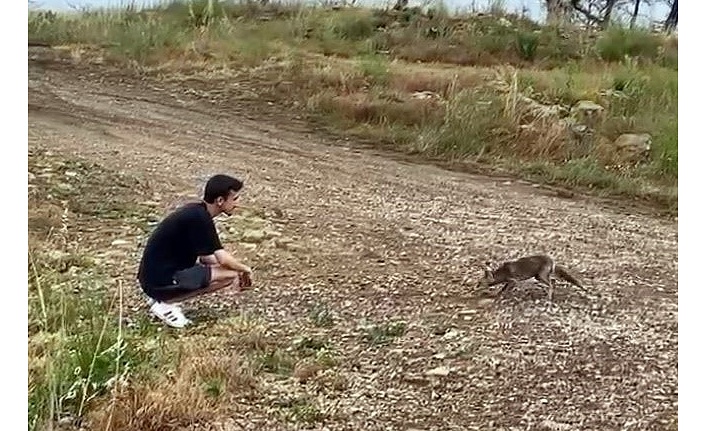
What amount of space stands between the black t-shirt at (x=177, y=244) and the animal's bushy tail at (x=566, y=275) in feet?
1.70

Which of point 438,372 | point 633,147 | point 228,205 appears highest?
point 633,147

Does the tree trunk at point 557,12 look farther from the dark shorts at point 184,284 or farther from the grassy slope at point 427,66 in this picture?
the dark shorts at point 184,284

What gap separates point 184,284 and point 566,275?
582 millimetres

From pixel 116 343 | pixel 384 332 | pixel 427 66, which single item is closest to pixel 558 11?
pixel 427 66

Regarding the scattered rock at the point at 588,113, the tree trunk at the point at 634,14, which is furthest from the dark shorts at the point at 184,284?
the tree trunk at the point at 634,14

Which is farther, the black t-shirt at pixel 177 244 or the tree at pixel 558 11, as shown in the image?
the tree at pixel 558 11

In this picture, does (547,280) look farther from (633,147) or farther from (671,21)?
(671,21)

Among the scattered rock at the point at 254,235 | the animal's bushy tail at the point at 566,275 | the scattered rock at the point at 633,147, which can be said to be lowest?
the animal's bushy tail at the point at 566,275

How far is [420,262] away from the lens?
5.43ft

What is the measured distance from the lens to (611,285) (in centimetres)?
165

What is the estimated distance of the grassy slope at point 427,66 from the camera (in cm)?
170

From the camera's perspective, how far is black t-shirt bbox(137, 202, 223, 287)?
63.6 inches
